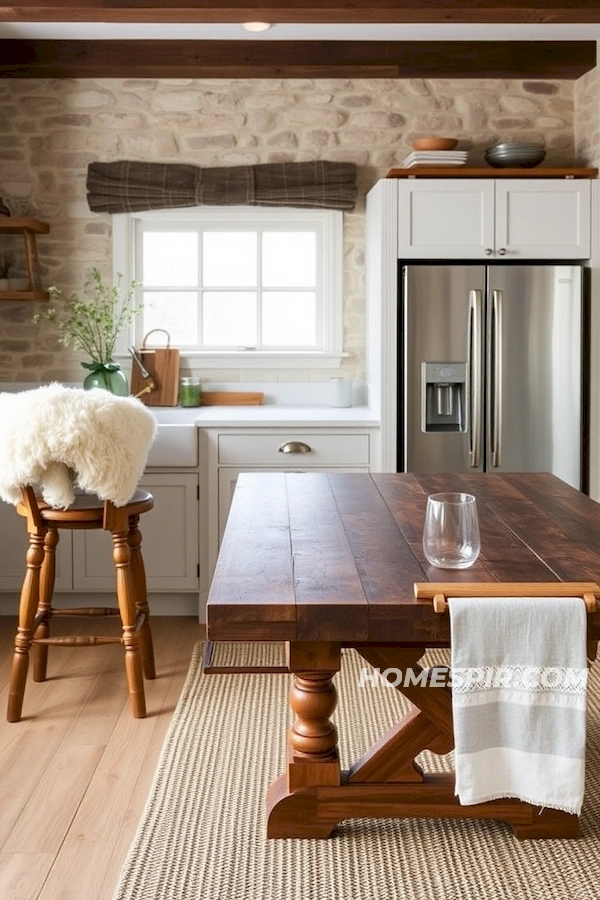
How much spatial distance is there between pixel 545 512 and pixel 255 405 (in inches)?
104

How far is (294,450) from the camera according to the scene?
4.71m

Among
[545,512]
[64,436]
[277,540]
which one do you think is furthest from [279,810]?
[64,436]

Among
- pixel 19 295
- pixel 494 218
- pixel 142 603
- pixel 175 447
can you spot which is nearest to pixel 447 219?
pixel 494 218

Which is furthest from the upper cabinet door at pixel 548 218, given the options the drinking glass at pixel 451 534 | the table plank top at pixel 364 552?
the drinking glass at pixel 451 534

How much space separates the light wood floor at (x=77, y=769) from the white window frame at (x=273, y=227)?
1600 millimetres

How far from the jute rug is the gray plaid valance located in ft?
9.73

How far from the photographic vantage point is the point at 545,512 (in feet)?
9.61

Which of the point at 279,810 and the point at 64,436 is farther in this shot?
the point at 64,436

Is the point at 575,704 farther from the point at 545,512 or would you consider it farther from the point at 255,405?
the point at 255,405

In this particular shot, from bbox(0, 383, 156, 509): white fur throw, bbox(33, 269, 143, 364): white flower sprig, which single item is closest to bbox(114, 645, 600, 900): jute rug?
bbox(0, 383, 156, 509): white fur throw

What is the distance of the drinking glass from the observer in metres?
2.27

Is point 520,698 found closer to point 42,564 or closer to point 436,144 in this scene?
point 42,564

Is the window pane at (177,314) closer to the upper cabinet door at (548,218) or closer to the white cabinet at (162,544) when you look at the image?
the white cabinet at (162,544)

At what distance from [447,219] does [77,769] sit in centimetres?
282
